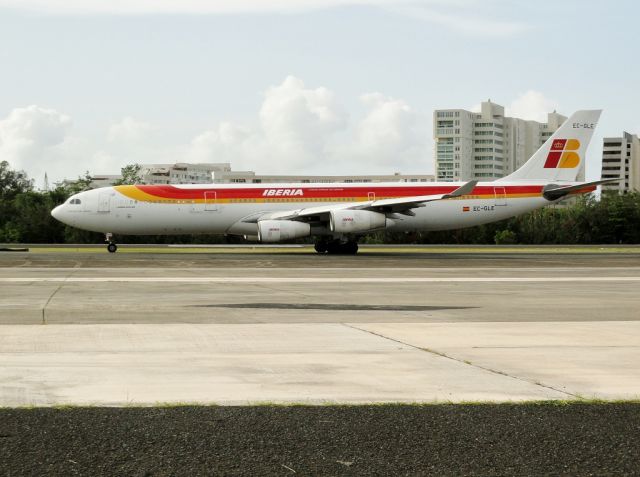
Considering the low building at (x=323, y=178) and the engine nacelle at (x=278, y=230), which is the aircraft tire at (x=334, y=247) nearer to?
the engine nacelle at (x=278, y=230)

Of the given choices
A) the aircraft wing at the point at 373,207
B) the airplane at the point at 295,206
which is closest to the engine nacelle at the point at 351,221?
the airplane at the point at 295,206

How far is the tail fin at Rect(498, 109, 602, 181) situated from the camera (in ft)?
141

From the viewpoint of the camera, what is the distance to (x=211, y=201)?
3944 centimetres

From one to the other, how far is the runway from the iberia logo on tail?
19338 millimetres

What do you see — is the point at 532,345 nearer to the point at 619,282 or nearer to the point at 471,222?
the point at 619,282

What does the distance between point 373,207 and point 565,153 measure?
38.2ft

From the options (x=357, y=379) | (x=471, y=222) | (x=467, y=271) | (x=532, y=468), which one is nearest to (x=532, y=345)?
(x=357, y=379)

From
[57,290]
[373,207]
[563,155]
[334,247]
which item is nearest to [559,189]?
[563,155]

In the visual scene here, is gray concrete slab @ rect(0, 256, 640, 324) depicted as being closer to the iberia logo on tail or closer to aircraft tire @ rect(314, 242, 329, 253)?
aircraft tire @ rect(314, 242, 329, 253)

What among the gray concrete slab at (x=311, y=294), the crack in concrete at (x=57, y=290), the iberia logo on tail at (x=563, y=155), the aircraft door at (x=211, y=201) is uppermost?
the iberia logo on tail at (x=563, y=155)

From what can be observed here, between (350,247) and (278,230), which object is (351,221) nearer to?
(350,247)

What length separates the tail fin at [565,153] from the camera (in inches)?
1688

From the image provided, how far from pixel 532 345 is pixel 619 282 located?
13878 mm

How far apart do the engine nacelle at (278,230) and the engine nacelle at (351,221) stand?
5.02 feet
